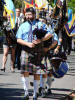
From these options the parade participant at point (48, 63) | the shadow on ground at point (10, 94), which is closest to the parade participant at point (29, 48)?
the parade participant at point (48, 63)

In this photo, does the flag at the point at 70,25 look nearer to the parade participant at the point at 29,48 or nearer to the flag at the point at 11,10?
the flag at the point at 11,10

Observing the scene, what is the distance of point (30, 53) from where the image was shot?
8406mm

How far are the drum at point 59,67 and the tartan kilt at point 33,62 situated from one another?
545 mm

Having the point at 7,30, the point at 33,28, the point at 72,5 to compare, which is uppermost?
the point at 33,28

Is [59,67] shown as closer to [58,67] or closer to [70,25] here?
[58,67]

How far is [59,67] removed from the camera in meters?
8.93

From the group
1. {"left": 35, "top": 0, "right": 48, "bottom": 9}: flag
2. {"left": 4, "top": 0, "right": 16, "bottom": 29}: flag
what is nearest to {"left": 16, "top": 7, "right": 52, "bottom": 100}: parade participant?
{"left": 4, "top": 0, "right": 16, "bottom": 29}: flag

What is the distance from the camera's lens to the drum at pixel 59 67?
893 centimetres

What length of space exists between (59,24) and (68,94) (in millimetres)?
2856

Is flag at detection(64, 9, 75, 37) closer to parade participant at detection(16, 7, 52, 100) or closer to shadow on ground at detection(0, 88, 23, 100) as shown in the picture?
shadow on ground at detection(0, 88, 23, 100)

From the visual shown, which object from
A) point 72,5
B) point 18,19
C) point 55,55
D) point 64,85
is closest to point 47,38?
point 55,55

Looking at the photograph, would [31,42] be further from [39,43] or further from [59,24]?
[59,24]

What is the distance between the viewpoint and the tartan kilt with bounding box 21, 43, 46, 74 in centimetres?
836

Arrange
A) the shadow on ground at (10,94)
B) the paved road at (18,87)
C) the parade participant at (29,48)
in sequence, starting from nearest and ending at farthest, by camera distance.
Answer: the parade participant at (29,48) < the shadow on ground at (10,94) < the paved road at (18,87)
